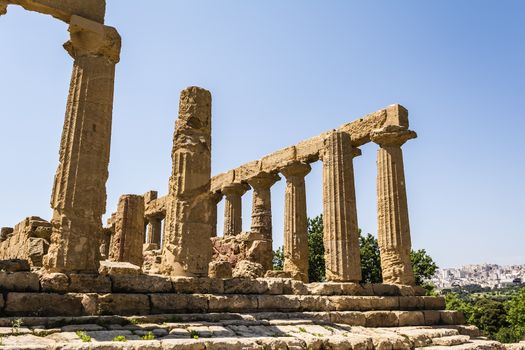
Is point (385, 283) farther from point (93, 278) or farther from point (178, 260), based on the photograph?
point (93, 278)

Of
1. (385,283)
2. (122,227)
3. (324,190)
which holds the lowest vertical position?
(385,283)

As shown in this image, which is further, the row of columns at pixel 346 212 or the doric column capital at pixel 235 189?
the doric column capital at pixel 235 189

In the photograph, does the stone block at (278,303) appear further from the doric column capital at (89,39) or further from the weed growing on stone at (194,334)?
Result: the doric column capital at (89,39)

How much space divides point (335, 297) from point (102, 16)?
1034 centimetres

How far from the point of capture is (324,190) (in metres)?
18.0

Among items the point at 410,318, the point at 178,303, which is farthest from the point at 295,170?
the point at 178,303

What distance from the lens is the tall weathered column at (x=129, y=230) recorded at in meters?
18.5

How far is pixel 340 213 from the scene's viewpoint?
56.4 ft

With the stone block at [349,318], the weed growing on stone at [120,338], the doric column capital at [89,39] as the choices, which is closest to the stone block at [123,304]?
the weed growing on stone at [120,338]

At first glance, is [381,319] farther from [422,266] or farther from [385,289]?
[422,266]

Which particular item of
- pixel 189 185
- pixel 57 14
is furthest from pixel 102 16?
pixel 189 185

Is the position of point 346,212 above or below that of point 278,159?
below

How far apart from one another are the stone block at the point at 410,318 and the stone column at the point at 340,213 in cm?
181

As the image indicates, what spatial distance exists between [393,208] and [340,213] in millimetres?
2718
